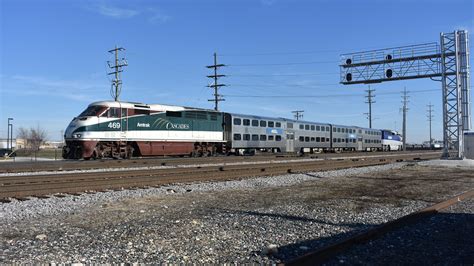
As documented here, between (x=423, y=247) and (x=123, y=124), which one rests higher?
(x=123, y=124)

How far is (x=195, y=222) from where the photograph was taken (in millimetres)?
7727

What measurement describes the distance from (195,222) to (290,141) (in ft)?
121

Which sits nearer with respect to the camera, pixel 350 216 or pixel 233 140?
pixel 350 216

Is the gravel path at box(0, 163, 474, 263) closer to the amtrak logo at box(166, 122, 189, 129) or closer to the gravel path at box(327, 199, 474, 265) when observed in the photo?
the gravel path at box(327, 199, 474, 265)

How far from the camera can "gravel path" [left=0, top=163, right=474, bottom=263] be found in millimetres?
5695

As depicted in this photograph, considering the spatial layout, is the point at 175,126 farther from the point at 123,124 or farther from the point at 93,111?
the point at 93,111

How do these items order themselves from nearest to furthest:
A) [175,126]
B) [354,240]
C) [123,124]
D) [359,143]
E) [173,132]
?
[354,240] < [123,124] < [173,132] < [175,126] < [359,143]

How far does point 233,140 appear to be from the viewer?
3681cm

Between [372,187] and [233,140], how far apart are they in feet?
75.5

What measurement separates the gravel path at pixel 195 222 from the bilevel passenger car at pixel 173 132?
13800mm

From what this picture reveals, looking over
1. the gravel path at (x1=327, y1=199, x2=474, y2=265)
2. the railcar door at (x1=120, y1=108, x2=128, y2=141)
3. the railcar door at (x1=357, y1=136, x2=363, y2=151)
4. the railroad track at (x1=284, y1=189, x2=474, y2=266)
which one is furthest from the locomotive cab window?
the railcar door at (x1=357, y1=136, x2=363, y2=151)

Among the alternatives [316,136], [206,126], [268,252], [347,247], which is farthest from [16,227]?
[316,136]

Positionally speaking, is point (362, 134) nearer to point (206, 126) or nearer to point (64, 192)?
point (206, 126)

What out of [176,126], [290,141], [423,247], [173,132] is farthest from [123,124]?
[423,247]
